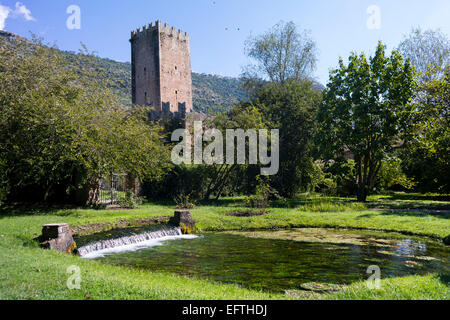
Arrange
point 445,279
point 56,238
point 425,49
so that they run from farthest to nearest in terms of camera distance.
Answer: point 425,49 < point 56,238 < point 445,279

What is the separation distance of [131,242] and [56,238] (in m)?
2.49

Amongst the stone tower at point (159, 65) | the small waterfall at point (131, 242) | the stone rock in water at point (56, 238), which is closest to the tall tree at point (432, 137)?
the small waterfall at point (131, 242)

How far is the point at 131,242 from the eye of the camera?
34.1 ft

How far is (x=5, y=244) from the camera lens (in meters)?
7.53

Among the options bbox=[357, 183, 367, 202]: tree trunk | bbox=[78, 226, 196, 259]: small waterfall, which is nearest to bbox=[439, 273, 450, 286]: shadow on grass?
bbox=[78, 226, 196, 259]: small waterfall

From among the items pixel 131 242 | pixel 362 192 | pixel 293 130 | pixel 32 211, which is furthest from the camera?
pixel 293 130

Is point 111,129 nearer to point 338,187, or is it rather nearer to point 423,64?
point 338,187

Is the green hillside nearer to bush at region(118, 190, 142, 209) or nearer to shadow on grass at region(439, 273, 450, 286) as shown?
bush at region(118, 190, 142, 209)

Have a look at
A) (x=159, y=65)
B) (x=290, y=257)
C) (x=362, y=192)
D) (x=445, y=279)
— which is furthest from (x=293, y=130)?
(x=159, y=65)

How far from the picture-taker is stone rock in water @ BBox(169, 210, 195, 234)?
1219cm

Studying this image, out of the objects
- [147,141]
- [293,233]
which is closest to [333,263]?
[293,233]

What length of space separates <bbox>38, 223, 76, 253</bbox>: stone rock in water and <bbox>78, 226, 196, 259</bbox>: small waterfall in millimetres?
401

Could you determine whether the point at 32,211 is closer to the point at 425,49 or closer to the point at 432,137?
the point at 432,137

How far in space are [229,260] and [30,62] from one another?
1160cm
